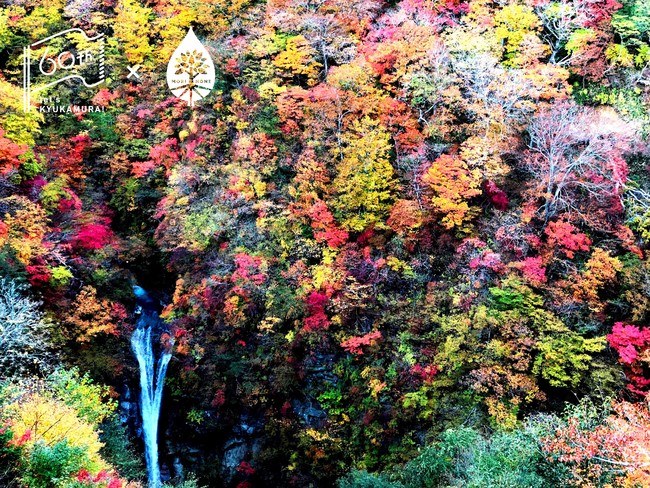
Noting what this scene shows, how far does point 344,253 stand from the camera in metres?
22.4

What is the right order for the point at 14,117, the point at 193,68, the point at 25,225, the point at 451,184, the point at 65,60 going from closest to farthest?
the point at 451,184 → the point at 25,225 → the point at 14,117 → the point at 193,68 → the point at 65,60

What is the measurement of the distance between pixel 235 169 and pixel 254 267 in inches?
214

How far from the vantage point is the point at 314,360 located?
22188mm

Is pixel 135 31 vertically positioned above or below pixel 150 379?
above

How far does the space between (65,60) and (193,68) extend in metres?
10.8

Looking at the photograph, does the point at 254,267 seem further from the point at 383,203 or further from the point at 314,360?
the point at 383,203

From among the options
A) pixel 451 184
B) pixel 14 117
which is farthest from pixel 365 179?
pixel 14 117

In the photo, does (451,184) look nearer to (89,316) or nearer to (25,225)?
(89,316)

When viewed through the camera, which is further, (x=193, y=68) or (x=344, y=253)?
(x=193, y=68)

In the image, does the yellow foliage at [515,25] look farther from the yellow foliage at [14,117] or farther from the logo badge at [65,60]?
the logo badge at [65,60]

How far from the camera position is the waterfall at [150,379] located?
2388 cm

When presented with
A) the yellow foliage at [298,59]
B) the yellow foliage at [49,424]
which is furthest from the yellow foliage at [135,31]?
the yellow foliage at [49,424]

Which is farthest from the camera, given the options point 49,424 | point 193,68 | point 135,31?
point 135,31

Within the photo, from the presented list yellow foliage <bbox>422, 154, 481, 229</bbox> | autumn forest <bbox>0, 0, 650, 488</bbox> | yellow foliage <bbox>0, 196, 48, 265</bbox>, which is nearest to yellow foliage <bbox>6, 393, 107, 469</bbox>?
autumn forest <bbox>0, 0, 650, 488</bbox>
